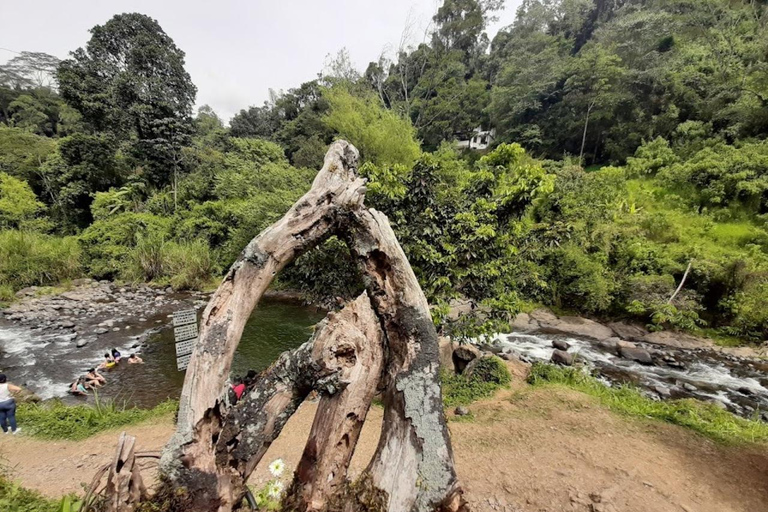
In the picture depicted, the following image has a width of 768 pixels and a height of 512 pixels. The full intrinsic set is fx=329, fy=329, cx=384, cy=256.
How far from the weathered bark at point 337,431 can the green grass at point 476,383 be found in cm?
617

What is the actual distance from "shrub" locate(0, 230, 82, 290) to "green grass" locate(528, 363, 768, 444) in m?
24.7

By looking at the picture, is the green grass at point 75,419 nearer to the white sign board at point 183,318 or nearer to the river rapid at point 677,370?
the white sign board at point 183,318

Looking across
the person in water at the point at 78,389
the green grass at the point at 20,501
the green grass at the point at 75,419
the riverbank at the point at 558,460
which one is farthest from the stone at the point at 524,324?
the person in water at the point at 78,389

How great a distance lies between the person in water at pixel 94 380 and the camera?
9.67 metres

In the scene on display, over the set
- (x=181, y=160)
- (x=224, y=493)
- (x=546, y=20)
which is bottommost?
(x=224, y=493)

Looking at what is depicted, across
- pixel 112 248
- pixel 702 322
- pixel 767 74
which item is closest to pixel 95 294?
pixel 112 248

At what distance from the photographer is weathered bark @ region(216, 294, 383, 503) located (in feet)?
6.35

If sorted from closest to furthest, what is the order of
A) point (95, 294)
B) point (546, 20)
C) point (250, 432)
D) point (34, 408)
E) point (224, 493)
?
point (224, 493)
point (250, 432)
point (34, 408)
point (95, 294)
point (546, 20)

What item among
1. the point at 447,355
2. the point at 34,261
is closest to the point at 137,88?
the point at 34,261

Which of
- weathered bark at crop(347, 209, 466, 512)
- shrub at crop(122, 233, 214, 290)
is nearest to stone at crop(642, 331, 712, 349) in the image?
weathered bark at crop(347, 209, 466, 512)

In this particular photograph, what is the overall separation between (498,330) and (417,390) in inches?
240

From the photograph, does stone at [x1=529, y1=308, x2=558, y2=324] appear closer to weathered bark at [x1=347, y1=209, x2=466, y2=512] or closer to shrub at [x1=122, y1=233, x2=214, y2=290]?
weathered bark at [x1=347, y1=209, x2=466, y2=512]

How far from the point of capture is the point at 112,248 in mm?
20469

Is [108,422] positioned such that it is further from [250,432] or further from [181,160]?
[181,160]
